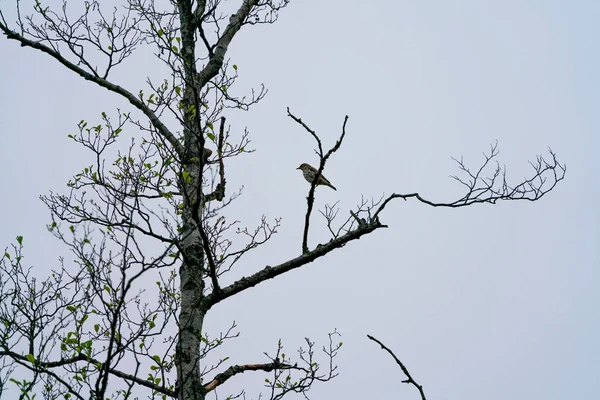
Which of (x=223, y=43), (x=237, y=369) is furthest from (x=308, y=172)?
(x=237, y=369)

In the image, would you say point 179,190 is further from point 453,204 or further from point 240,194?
→ point 453,204

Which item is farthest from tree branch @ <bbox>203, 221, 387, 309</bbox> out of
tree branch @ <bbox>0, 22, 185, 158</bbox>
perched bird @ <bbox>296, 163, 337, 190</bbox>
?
perched bird @ <bbox>296, 163, 337, 190</bbox>

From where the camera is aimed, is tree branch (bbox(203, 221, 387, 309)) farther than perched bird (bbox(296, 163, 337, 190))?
No

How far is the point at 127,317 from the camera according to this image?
180 inches

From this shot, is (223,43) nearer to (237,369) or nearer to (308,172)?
(237,369)

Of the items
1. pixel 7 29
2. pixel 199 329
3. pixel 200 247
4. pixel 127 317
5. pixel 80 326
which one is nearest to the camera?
pixel 127 317

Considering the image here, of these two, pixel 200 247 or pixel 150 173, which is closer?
pixel 150 173

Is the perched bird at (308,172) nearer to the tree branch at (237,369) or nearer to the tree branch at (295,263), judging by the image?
the tree branch at (295,263)

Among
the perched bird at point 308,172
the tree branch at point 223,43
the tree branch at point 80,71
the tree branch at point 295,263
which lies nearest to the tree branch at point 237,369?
the tree branch at point 295,263

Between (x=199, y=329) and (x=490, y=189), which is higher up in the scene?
(x=490, y=189)

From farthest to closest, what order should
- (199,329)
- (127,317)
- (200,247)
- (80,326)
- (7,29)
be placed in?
(7,29) → (200,247) → (199,329) → (80,326) → (127,317)

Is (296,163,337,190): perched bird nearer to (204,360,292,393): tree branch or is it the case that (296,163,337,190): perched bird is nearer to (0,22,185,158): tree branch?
(0,22,185,158): tree branch

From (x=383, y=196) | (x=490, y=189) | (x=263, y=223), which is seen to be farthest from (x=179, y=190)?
(x=490, y=189)

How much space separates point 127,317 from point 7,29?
390cm
